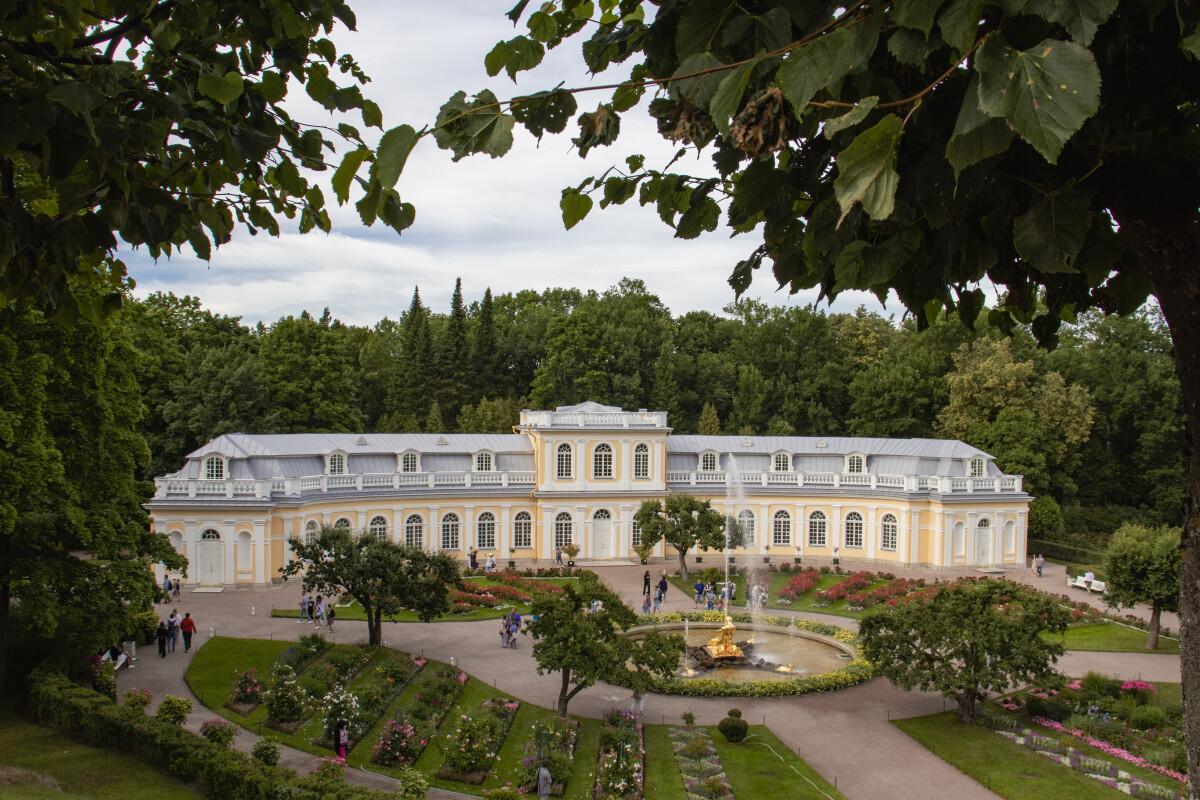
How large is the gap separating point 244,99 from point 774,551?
3440cm

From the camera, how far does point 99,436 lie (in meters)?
16.9

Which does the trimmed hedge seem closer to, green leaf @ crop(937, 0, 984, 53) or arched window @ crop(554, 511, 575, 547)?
green leaf @ crop(937, 0, 984, 53)

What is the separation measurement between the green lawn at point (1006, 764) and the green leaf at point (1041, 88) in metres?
15.7

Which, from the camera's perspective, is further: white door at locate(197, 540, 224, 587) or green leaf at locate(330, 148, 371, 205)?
white door at locate(197, 540, 224, 587)

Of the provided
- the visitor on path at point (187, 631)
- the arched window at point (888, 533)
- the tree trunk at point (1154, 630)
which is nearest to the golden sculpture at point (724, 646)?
the tree trunk at point (1154, 630)

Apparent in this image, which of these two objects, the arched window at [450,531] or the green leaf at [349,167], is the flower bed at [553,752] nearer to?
the green leaf at [349,167]

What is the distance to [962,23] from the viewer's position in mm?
1846

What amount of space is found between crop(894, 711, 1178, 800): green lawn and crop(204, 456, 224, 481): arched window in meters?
24.3

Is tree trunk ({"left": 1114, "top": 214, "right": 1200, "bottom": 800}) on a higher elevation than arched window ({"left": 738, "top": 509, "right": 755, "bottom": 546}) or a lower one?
higher

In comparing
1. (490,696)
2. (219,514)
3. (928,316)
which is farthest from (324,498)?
(928,316)

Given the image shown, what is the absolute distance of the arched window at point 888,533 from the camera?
3497 cm

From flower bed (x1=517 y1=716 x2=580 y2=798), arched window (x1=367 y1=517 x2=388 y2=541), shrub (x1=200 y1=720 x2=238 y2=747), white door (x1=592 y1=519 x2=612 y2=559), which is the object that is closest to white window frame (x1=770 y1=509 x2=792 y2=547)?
white door (x1=592 y1=519 x2=612 y2=559)

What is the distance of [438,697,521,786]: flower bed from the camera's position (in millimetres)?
14398

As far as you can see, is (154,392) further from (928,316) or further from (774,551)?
(928,316)
